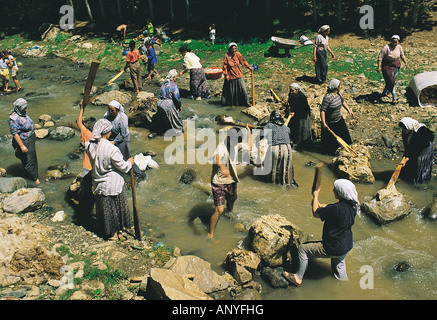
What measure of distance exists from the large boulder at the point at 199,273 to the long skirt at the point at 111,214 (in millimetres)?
1131

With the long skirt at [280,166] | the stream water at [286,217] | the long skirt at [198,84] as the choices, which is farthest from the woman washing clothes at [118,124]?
the long skirt at [198,84]

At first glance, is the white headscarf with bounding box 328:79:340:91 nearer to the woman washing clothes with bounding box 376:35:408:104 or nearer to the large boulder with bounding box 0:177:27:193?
the woman washing clothes with bounding box 376:35:408:104

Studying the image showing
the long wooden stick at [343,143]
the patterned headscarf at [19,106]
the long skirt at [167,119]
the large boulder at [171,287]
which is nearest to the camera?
the large boulder at [171,287]

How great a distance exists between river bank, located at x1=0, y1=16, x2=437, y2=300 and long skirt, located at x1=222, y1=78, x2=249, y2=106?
594 millimetres

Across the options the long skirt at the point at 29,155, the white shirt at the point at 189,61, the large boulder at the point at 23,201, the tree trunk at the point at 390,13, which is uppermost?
the tree trunk at the point at 390,13

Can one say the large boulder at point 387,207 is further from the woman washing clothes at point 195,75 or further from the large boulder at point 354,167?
the woman washing clothes at point 195,75

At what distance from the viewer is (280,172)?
707cm

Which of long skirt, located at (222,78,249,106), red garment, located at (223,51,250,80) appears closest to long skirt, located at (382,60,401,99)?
red garment, located at (223,51,250,80)

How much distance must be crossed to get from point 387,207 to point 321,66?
631 centimetres

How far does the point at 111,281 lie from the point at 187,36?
49.9 feet

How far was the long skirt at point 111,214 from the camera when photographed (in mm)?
5168

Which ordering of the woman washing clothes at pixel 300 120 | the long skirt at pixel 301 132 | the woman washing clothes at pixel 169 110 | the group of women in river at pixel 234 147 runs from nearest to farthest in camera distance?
the group of women in river at pixel 234 147 → the woman washing clothes at pixel 300 120 → the long skirt at pixel 301 132 → the woman washing clothes at pixel 169 110

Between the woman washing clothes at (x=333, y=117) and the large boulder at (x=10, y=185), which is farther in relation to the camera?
the woman washing clothes at (x=333, y=117)
